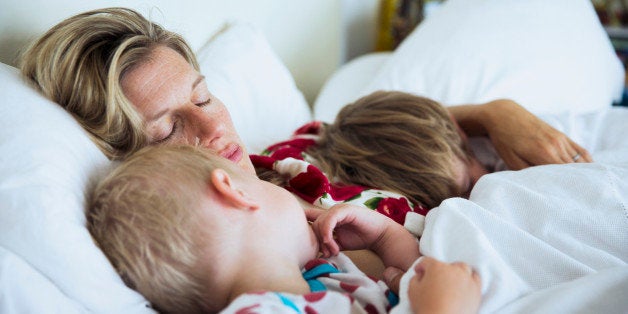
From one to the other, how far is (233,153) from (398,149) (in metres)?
0.42

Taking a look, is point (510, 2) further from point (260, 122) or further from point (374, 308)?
point (374, 308)

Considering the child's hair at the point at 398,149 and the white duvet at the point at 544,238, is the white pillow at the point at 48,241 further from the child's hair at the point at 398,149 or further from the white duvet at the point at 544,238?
the child's hair at the point at 398,149

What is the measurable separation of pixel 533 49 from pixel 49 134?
1.30m

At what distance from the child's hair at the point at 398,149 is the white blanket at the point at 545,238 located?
19cm

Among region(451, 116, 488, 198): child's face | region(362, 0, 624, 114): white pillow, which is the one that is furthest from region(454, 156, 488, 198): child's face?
region(362, 0, 624, 114): white pillow

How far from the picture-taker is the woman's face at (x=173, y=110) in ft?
2.77

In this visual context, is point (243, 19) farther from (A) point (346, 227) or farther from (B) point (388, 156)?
(A) point (346, 227)

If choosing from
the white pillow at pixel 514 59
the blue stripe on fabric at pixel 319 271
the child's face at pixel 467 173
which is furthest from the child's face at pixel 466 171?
the blue stripe on fabric at pixel 319 271

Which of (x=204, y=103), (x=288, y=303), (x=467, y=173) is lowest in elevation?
(x=467, y=173)

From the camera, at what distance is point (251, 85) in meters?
1.34

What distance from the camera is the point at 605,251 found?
2.62 ft

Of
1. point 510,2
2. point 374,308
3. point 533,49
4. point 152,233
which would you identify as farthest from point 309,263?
point 510,2

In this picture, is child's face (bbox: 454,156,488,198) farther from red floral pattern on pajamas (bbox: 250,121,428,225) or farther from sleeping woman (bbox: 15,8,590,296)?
sleeping woman (bbox: 15,8,590,296)

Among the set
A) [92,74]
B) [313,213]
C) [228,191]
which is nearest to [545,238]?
[313,213]
